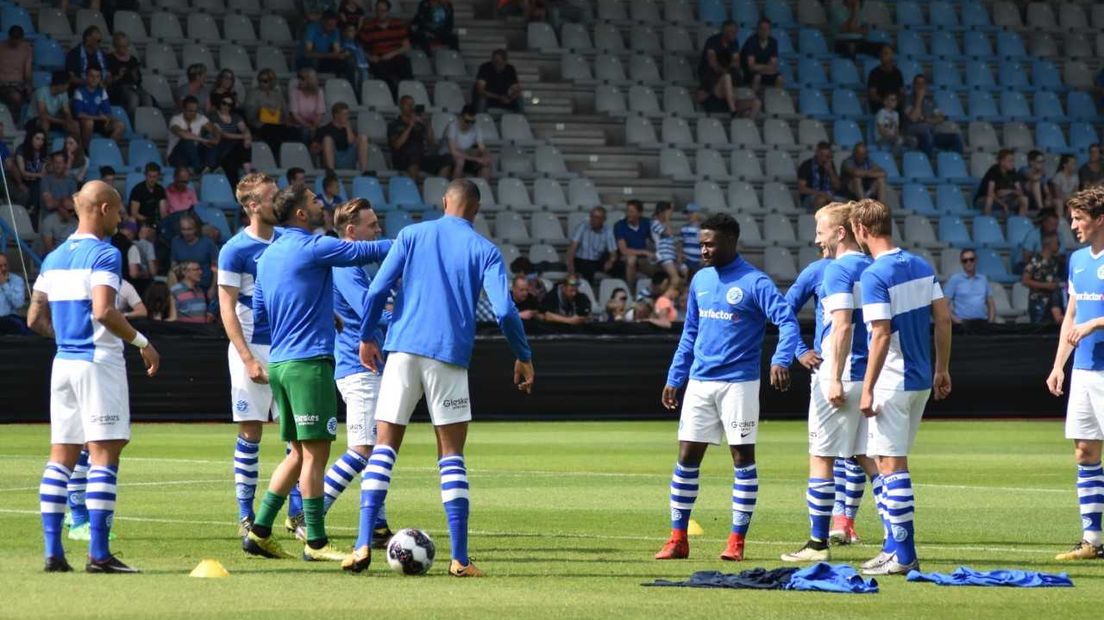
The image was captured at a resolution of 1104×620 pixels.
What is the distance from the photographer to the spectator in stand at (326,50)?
98.2 ft

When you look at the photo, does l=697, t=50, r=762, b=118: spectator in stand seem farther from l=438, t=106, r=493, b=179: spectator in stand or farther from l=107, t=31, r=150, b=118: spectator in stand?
l=107, t=31, r=150, b=118: spectator in stand

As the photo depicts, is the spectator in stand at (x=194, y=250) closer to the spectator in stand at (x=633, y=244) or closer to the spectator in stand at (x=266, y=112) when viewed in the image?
the spectator in stand at (x=266, y=112)

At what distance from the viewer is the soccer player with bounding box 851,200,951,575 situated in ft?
32.9

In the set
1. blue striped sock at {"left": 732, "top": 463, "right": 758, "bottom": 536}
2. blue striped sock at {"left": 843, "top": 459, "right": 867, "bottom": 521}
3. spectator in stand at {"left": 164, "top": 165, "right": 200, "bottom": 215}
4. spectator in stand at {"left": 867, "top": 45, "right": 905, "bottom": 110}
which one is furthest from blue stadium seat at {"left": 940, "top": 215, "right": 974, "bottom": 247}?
blue striped sock at {"left": 732, "top": 463, "right": 758, "bottom": 536}

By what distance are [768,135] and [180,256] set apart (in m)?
12.5

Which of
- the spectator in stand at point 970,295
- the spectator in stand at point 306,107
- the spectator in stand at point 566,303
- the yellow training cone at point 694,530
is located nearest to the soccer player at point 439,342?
the yellow training cone at point 694,530

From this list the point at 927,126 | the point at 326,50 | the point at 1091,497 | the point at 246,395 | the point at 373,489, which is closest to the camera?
the point at 373,489

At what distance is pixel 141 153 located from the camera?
1075 inches

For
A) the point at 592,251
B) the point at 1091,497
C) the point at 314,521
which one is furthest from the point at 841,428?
the point at 592,251

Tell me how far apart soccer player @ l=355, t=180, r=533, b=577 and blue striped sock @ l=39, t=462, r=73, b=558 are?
1.63 meters

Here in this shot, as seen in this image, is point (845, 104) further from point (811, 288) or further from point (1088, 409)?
point (1088, 409)

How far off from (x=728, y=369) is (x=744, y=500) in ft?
2.65

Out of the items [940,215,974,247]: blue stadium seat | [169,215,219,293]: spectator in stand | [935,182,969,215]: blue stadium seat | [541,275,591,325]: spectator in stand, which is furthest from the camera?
[935,182,969,215]: blue stadium seat

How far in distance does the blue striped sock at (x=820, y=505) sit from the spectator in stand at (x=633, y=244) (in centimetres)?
1755
